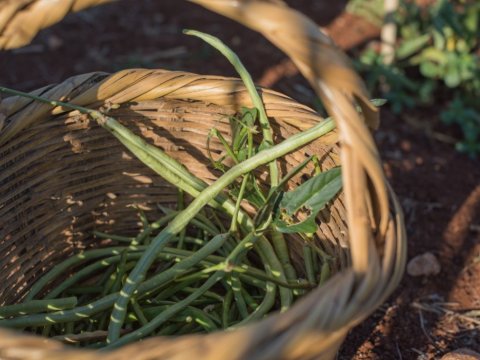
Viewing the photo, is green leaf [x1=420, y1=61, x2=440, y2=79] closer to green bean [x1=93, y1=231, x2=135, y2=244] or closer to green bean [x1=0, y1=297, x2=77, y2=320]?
green bean [x1=93, y1=231, x2=135, y2=244]

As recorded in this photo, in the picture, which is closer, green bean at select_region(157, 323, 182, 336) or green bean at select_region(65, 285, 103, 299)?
green bean at select_region(157, 323, 182, 336)

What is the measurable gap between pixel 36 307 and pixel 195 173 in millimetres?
350

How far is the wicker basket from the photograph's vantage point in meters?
0.70

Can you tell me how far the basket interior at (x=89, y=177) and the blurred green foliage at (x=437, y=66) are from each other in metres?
0.75

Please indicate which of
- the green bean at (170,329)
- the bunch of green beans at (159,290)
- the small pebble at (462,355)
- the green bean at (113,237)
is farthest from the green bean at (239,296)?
the small pebble at (462,355)

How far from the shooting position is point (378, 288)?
761 mm

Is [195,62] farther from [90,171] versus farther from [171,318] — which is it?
[171,318]

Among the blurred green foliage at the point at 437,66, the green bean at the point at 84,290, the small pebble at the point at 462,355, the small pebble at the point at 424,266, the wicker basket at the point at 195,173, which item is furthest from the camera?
the blurred green foliage at the point at 437,66

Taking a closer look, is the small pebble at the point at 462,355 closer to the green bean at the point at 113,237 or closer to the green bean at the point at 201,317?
the green bean at the point at 201,317

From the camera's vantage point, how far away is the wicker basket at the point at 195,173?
0.70 metres

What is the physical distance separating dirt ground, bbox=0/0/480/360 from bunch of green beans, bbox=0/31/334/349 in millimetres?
208

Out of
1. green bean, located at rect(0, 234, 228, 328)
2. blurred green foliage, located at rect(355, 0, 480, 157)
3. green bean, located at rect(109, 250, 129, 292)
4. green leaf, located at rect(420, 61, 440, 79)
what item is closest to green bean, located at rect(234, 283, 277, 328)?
green bean, located at rect(0, 234, 228, 328)

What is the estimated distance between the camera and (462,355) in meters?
1.12

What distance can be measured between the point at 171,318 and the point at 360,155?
19.4 inches
